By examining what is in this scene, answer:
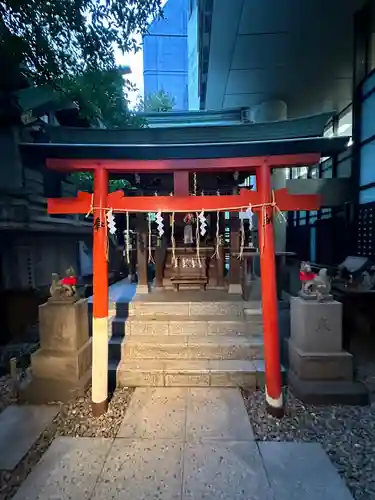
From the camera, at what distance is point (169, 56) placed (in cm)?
3753

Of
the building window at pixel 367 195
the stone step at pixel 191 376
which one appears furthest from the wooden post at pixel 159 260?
the building window at pixel 367 195

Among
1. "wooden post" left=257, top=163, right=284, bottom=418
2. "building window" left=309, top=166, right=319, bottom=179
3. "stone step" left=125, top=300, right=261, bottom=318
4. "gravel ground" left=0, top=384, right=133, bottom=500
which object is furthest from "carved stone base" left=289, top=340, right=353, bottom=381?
"building window" left=309, top=166, right=319, bottom=179

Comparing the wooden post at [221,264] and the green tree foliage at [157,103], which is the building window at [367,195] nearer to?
the wooden post at [221,264]

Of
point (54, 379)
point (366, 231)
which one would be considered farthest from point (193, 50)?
point (54, 379)

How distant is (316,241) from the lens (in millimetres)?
14359

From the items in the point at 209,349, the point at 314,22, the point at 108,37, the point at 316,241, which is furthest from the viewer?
the point at 316,241

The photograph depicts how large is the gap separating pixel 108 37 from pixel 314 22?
251 inches

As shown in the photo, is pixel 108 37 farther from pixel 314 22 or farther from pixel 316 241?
pixel 316 241

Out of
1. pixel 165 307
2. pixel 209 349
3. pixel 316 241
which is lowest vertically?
pixel 209 349

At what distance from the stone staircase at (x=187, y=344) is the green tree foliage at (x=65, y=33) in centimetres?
566

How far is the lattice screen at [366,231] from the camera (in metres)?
8.80

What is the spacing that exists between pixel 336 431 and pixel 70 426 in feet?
11.9

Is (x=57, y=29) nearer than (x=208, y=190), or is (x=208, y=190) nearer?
(x=57, y=29)

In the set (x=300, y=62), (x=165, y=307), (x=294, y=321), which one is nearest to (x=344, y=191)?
(x=300, y=62)
